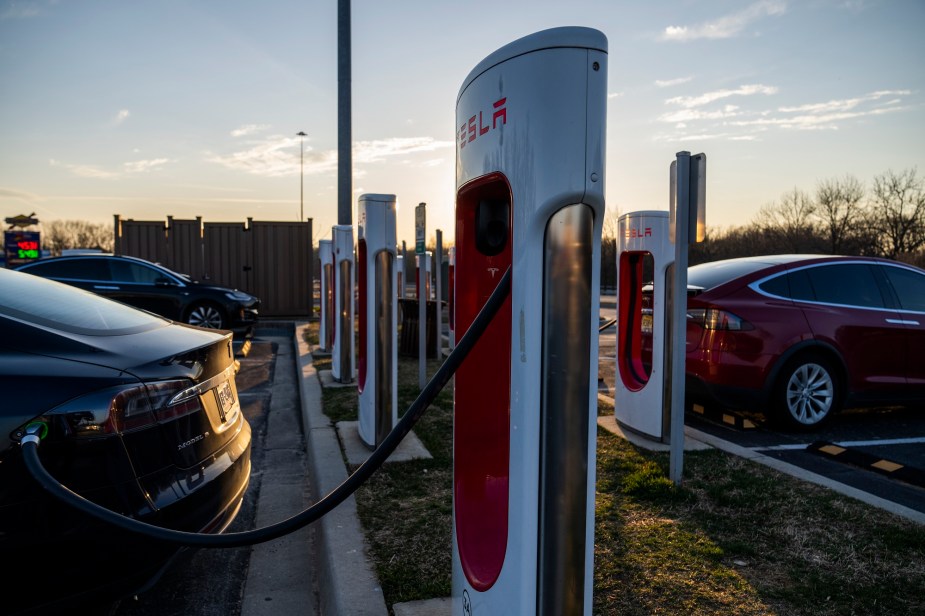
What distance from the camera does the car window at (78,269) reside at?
13.2 meters

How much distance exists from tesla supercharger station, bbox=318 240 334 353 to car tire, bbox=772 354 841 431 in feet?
22.1

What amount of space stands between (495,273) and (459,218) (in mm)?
276

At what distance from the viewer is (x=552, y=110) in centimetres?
194

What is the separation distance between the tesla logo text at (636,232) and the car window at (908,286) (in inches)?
122

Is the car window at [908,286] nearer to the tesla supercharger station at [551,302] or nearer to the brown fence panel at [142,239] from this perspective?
the tesla supercharger station at [551,302]

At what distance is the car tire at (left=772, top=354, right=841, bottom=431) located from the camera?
620 centimetres

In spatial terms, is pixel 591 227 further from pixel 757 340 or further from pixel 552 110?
pixel 757 340

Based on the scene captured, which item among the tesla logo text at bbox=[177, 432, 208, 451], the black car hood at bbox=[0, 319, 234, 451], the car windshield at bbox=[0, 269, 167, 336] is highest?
the car windshield at bbox=[0, 269, 167, 336]

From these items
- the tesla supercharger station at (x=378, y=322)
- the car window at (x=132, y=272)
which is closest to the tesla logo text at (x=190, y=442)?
the tesla supercharger station at (x=378, y=322)

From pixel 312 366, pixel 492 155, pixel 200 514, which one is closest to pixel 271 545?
pixel 200 514

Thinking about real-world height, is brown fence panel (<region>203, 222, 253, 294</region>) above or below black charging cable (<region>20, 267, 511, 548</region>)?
above

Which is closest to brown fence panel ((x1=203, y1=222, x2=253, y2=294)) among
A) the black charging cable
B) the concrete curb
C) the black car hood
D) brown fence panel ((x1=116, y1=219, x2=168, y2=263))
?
brown fence panel ((x1=116, y1=219, x2=168, y2=263))

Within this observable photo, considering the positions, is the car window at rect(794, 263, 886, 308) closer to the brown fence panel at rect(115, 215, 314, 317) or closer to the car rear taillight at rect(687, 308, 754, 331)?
the car rear taillight at rect(687, 308, 754, 331)

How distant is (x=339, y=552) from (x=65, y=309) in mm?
1852
